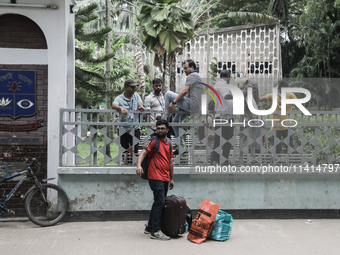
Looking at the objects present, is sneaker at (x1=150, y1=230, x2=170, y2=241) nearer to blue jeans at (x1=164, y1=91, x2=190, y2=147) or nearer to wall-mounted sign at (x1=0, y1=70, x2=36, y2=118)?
blue jeans at (x1=164, y1=91, x2=190, y2=147)

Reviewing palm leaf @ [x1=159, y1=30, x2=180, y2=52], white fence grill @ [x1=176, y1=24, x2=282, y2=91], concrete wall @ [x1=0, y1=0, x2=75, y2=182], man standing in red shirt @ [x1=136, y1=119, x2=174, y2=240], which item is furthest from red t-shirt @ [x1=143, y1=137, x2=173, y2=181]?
white fence grill @ [x1=176, y1=24, x2=282, y2=91]

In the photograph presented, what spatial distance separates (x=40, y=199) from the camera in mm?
6340

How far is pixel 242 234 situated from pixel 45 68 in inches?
158

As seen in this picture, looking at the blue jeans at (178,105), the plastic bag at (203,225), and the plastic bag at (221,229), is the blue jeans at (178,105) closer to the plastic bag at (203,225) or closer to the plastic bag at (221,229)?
the plastic bag at (203,225)

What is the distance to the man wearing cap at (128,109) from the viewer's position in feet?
21.3

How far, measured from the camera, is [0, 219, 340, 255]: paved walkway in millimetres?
5148

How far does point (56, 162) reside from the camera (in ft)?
21.4

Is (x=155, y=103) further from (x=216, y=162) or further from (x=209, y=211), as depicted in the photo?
(x=209, y=211)

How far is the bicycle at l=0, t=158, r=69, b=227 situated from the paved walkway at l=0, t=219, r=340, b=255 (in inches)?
7.4

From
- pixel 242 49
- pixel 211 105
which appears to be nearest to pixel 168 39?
pixel 211 105

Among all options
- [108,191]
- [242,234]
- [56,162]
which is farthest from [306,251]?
[56,162]

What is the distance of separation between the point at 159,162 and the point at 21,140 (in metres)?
2.43

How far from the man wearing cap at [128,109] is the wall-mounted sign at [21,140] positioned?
130cm

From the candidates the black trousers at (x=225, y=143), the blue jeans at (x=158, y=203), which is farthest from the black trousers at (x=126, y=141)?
the black trousers at (x=225, y=143)
